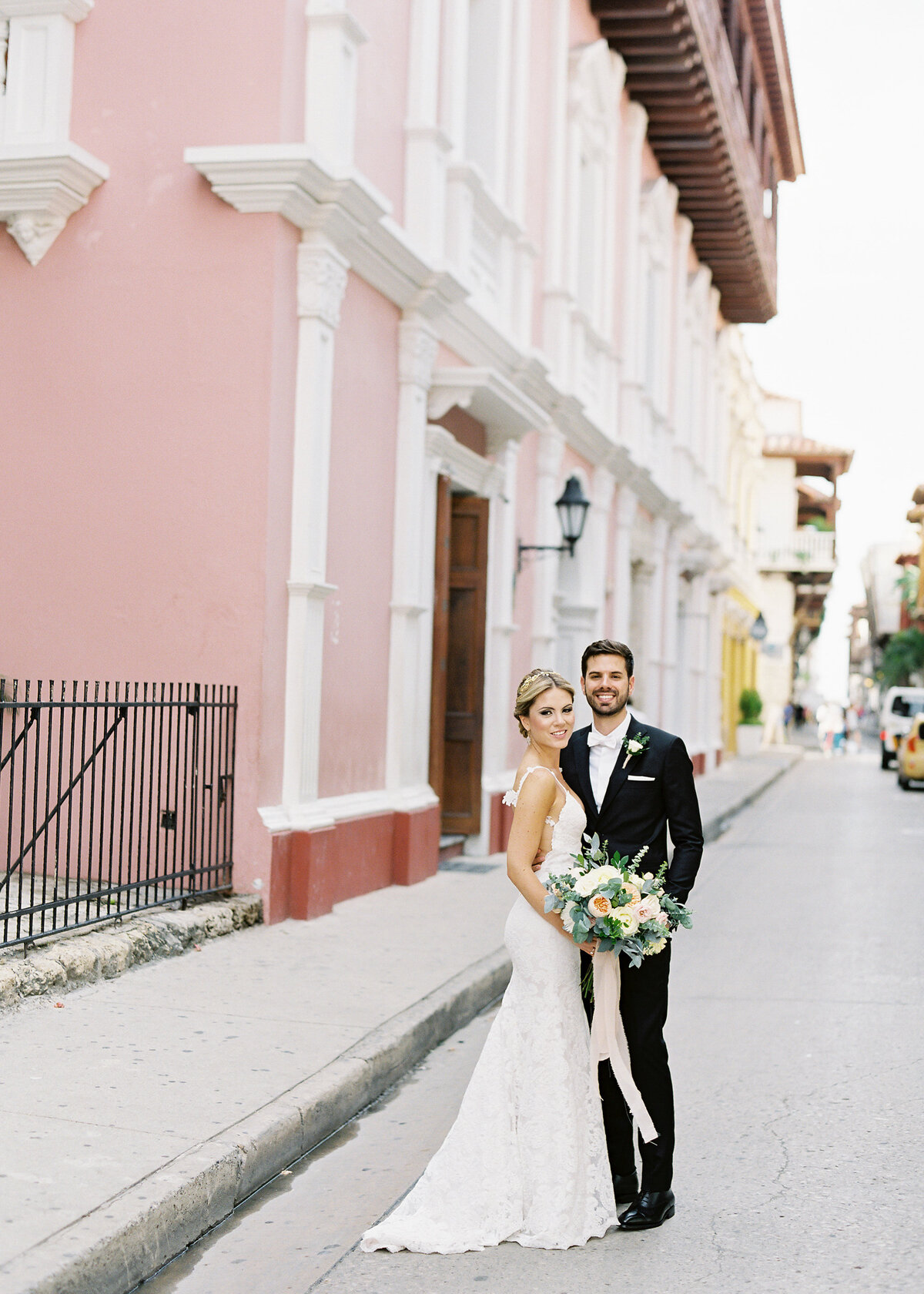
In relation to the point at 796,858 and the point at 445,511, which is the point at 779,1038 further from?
the point at 796,858

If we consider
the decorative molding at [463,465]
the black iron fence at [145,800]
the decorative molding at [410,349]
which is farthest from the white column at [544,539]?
the black iron fence at [145,800]

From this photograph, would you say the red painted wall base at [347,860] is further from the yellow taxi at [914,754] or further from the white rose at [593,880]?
the yellow taxi at [914,754]

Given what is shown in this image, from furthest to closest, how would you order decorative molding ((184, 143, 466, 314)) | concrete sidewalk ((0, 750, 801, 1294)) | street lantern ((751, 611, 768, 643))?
street lantern ((751, 611, 768, 643)) → decorative molding ((184, 143, 466, 314)) → concrete sidewalk ((0, 750, 801, 1294))

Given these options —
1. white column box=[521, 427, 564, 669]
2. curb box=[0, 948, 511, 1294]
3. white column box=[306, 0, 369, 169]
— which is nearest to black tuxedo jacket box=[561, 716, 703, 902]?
curb box=[0, 948, 511, 1294]

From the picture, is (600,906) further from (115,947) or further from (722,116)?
(722,116)

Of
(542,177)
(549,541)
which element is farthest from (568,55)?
(549,541)

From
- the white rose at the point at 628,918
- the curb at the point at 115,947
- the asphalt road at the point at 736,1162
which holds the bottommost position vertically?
the asphalt road at the point at 736,1162

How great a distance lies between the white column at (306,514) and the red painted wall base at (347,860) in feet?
1.16

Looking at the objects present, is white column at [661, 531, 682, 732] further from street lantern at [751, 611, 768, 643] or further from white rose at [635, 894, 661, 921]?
white rose at [635, 894, 661, 921]

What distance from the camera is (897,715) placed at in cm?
3406

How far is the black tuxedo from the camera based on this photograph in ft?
15.0

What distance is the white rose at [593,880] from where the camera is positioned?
14.3 feet

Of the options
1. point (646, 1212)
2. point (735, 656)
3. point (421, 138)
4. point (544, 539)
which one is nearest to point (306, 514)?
point (421, 138)

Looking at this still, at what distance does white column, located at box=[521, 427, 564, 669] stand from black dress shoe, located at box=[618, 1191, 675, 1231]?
36.7 feet
